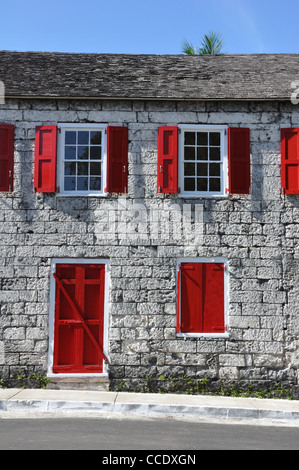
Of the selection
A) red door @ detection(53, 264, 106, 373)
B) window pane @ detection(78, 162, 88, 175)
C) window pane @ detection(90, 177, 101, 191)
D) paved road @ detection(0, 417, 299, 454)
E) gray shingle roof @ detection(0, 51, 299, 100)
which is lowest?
paved road @ detection(0, 417, 299, 454)

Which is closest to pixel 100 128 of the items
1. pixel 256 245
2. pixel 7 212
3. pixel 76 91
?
pixel 76 91

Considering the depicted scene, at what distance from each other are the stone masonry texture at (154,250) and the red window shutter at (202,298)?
18 cm

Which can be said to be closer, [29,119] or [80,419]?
[80,419]

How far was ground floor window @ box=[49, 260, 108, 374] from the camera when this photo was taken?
9148mm

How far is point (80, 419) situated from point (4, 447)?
1.82 metres

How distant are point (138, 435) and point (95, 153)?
5.17m

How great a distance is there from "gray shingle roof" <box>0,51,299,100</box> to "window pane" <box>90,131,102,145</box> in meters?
0.68

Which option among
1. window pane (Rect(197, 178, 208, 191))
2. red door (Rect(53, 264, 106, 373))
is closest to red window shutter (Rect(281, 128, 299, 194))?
window pane (Rect(197, 178, 208, 191))

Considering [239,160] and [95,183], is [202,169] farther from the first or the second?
[95,183]

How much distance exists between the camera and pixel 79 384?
9.04 m

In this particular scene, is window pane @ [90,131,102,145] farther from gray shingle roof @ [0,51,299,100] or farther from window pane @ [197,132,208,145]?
window pane @ [197,132,208,145]

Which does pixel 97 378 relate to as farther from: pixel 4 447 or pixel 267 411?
pixel 4 447

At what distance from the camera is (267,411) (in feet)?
25.5

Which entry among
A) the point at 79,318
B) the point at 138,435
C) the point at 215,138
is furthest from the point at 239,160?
the point at 138,435
